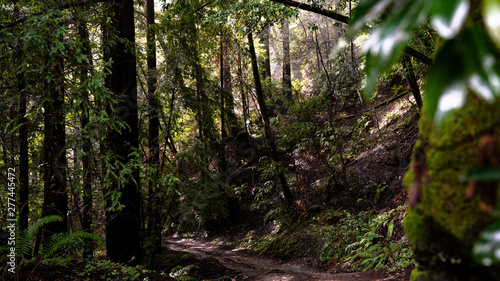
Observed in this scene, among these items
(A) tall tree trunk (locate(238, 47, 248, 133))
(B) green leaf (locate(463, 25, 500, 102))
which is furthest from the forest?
(A) tall tree trunk (locate(238, 47, 248, 133))

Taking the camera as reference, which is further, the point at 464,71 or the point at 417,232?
the point at 417,232

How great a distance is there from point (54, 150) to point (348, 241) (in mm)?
6413

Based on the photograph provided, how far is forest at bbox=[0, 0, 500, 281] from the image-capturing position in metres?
0.60

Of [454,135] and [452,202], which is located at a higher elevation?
[454,135]

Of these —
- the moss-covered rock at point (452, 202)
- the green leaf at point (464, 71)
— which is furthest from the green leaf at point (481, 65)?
the moss-covered rock at point (452, 202)

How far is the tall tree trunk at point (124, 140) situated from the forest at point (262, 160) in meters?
0.04

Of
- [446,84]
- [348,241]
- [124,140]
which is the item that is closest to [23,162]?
→ [124,140]

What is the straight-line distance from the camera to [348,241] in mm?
6930

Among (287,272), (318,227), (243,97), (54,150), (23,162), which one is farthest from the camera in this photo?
(243,97)

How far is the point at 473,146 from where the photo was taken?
82cm

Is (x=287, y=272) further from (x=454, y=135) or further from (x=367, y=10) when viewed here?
(x=367, y=10)

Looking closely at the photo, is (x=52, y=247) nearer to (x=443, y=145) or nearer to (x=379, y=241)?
(x=443, y=145)

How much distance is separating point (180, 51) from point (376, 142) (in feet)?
23.3

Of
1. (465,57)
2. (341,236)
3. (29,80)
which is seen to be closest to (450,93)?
(465,57)
